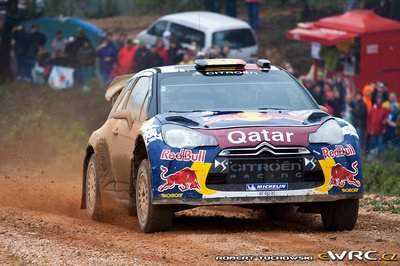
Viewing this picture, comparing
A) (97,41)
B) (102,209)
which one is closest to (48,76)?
(97,41)

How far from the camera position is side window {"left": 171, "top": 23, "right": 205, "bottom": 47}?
27375 mm

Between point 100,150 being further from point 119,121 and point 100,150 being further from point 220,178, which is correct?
point 220,178

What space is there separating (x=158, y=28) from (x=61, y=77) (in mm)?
2680

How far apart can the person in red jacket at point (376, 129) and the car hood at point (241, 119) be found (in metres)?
11.2

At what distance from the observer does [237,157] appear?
9.98 meters

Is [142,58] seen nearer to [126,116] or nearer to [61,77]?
[61,77]

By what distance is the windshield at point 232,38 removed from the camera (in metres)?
27.8

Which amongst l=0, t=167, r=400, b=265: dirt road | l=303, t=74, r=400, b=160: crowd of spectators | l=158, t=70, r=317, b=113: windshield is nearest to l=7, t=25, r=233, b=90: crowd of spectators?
l=303, t=74, r=400, b=160: crowd of spectators

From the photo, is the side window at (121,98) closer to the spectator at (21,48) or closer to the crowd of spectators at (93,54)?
the crowd of spectators at (93,54)

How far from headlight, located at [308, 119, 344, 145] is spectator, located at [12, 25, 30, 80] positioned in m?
18.1

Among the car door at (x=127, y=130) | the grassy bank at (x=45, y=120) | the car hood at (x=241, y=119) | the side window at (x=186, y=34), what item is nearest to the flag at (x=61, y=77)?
the grassy bank at (x=45, y=120)

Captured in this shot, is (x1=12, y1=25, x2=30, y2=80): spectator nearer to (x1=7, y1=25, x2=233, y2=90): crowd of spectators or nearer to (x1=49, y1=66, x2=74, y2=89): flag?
(x1=7, y1=25, x2=233, y2=90): crowd of spectators

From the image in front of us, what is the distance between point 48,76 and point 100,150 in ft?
50.9

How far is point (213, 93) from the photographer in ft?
36.6
